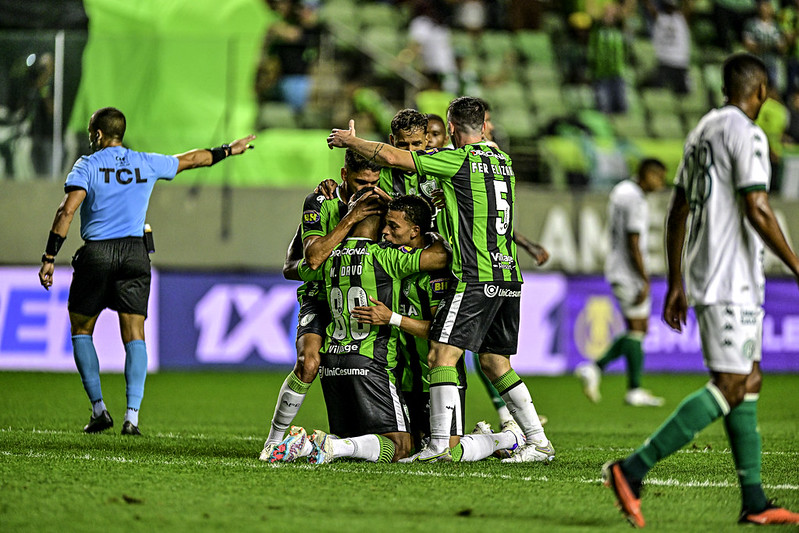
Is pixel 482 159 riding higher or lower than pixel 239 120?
lower

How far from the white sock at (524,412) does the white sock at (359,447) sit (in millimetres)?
775

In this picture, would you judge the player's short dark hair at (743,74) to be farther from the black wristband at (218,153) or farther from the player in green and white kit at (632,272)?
the player in green and white kit at (632,272)


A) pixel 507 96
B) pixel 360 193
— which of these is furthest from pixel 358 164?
pixel 507 96

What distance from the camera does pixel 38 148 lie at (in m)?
13.4

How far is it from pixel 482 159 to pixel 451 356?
3.45ft

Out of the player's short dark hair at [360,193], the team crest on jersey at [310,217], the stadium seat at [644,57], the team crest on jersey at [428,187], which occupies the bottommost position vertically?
the team crest on jersey at [310,217]

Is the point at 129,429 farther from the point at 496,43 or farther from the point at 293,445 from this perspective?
the point at 496,43

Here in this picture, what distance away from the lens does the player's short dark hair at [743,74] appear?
15.2 feet

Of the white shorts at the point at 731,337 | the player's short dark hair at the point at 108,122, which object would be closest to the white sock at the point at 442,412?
the white shorts at the point at 731,337

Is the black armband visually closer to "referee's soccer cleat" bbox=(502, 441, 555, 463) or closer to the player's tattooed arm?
the player's tattooed arm

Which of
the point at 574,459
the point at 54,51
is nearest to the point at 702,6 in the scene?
the point at 54,51

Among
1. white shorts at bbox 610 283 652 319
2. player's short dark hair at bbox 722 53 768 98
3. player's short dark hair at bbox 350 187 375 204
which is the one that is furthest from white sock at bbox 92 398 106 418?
white shorts at bbox 610 283 652 319

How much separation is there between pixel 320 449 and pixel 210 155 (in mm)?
2513

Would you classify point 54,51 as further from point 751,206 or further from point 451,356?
point 751,206
